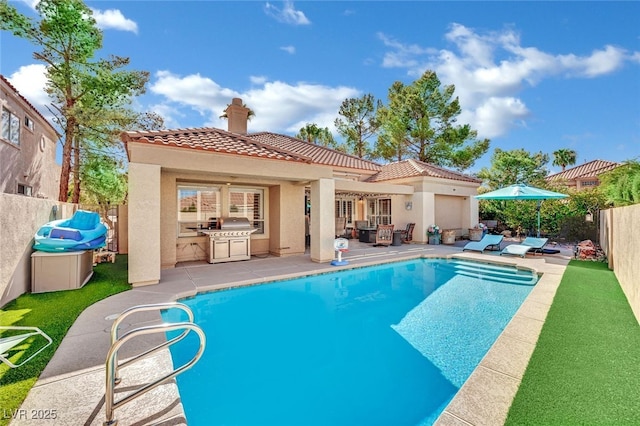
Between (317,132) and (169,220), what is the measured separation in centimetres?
3142

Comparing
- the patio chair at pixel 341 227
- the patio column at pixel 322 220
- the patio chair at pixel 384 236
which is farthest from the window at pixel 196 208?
the patio chair at pixel 341 227

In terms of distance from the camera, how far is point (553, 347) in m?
5.07

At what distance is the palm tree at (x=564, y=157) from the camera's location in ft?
161

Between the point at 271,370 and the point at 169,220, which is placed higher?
the point at 169,220

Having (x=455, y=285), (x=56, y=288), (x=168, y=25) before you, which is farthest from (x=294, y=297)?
(x=168, y=25)

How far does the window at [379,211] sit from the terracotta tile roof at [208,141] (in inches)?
512

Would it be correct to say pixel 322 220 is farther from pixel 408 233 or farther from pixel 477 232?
pixel 477 232

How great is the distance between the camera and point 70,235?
29.3 ft

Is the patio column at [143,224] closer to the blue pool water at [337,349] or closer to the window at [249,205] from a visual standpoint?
the blue pool water at [337,349]

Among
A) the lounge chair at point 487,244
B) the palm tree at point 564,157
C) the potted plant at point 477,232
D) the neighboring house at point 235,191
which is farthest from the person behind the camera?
the palm tree at point 564,157

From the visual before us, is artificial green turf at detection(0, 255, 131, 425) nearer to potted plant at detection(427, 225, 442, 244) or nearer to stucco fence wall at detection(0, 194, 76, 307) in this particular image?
stucco fence wall at detection(0, 194, 76, 307)

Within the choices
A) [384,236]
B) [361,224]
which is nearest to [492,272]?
[384,236]

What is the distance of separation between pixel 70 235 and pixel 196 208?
17.3 feet

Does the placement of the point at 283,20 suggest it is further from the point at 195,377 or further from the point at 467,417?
the point at 467,417
